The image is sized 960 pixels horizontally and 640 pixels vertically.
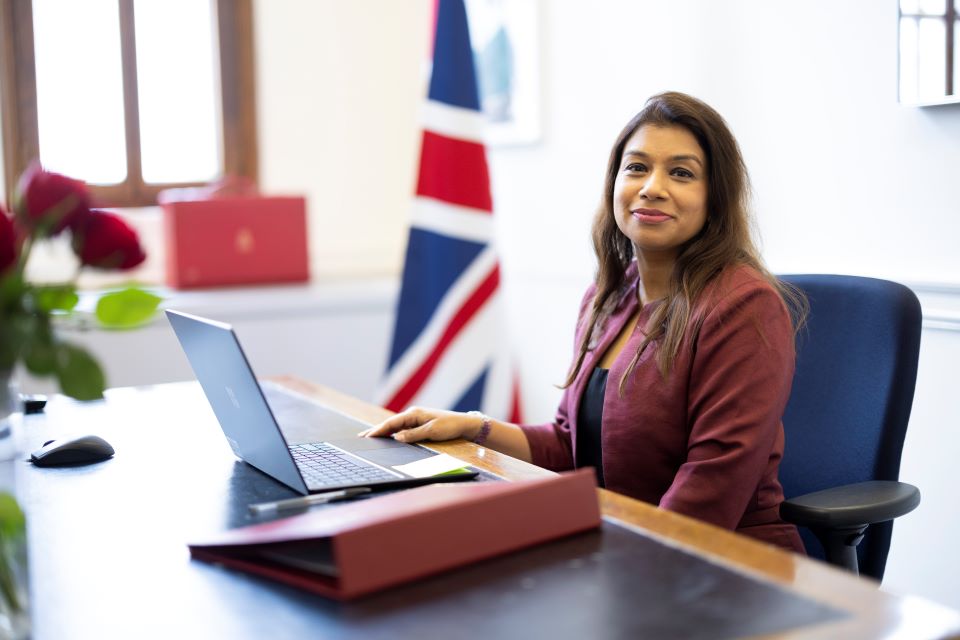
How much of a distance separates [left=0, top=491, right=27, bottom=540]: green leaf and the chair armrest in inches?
40.0

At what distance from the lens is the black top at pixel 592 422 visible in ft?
5.95

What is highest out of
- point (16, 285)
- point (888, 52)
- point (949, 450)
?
point (888, 52)

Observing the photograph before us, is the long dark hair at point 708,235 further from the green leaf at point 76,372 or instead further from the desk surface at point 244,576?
the green leaf at point 76,372

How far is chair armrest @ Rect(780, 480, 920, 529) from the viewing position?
4.79ft

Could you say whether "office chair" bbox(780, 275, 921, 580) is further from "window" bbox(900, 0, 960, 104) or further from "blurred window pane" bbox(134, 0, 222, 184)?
"blurred window pane" bbox(134, 0, 222, 184)

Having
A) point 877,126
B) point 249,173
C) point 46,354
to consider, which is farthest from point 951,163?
point 249,173

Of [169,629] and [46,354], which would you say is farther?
[169,629]

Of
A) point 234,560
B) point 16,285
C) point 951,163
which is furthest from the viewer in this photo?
point 951,163

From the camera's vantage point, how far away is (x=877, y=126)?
7.48ft

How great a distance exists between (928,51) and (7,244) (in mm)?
1799

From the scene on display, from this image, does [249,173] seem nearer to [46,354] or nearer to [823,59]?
[823,59]

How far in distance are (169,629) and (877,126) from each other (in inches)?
72.3

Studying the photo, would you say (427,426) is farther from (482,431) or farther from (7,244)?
(7,244)

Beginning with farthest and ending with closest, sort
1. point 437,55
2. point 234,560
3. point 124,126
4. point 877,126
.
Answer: point 124,126
point 437,55
point 877,126
point 234,560
